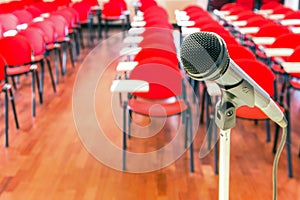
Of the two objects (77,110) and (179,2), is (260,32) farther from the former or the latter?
(179,2)

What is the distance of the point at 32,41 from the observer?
4.96 m

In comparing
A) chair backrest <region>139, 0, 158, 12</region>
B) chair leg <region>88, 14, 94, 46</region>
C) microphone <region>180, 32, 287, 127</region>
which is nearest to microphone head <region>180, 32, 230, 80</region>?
microphone <region>180, 32, 287, 127</region>

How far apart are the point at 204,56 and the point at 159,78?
241 centimetres

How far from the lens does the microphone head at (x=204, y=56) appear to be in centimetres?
89

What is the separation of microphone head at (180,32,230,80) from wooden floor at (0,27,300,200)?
210cm

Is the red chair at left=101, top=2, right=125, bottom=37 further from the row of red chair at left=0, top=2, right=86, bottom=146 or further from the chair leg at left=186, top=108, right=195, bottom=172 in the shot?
the chair leg at left=186, top=108, right=195, bottom=172

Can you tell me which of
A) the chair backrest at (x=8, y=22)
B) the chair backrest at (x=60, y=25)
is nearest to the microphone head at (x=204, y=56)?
the chair backrest at (x=60, y=25)

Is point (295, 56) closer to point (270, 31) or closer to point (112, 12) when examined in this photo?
point (270, 31)

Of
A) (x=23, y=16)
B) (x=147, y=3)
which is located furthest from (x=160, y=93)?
(x=147, y=3)

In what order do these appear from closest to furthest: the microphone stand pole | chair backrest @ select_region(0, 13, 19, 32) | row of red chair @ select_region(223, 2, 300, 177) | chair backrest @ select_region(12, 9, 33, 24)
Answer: the microphone stand pole
row of red chair @ select_region(223, 2, 300, 177)
chair backrest @ select_region(0, 13, 19, 32)
chair backrest @ select_region(12, 9, 33, 24)

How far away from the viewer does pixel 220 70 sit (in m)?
0.89

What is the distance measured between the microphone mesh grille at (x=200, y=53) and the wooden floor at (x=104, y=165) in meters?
2.09

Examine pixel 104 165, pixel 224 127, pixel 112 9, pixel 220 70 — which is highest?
pixel 220 70

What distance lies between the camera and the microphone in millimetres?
896
